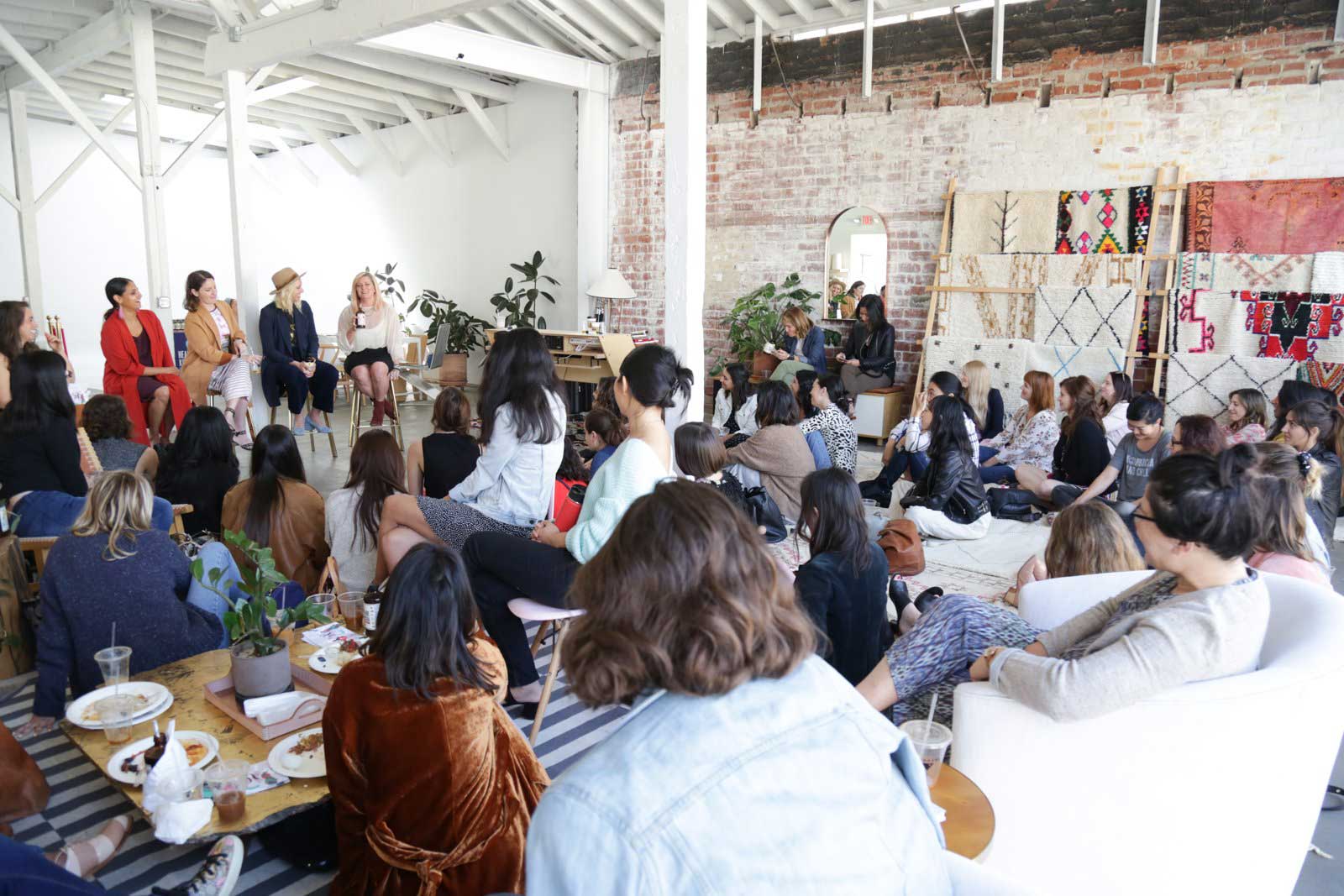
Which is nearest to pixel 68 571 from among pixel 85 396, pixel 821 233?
pixel 85 396

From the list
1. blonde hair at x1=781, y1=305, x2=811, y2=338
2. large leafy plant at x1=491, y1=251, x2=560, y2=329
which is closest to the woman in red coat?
large leafy plant at x1=491, y1=251, x2=560, y2=329

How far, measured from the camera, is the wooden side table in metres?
1.80

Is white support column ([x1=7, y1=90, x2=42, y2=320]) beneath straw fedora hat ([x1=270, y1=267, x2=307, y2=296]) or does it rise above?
above

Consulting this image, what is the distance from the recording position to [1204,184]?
23.5 feet

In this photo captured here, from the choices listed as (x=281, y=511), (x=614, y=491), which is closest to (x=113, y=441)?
(x=281, y=511)

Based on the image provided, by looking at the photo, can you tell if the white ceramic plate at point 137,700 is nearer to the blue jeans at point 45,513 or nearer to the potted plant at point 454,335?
the blue jeans at point 45,513

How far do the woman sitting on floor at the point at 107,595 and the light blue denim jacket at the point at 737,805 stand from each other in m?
2.41

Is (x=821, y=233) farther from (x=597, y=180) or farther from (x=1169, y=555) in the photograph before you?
(x=1169, y=555)

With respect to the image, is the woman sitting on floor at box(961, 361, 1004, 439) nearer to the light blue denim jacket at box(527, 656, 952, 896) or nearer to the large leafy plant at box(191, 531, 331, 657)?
the large leafy plant at box(191, 531, 331, 657)

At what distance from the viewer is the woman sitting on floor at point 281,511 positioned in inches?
147

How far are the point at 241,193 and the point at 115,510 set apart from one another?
5.86m

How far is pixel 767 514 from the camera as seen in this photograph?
16.6 ft

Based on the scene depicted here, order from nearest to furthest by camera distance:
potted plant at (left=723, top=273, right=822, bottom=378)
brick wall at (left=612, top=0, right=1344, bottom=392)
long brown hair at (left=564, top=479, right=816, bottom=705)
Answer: long brown hair at (left=564, top=479, right=816, bottom=705), brick wall at (left=612, top=0, right=1344, bottom=392), potted plant at (left=723, top=273, right=822, bottom=378)

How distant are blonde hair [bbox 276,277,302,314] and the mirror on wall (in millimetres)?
4704
